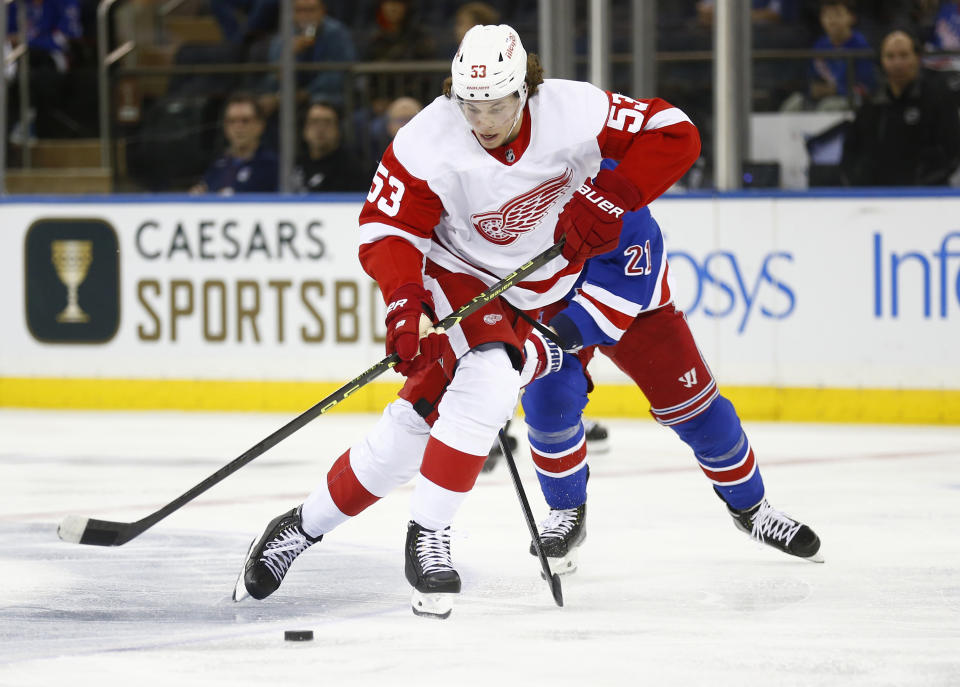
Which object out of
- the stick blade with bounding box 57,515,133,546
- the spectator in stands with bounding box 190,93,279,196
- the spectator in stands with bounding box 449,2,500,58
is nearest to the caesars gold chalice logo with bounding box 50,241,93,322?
the spectator in stands with bounding box 190,93,279,196

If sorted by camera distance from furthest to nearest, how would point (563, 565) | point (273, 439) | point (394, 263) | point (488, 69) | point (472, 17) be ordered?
point (472, 17)
point (563, 565)
point (273, 439)
point (394, 263)
point (488, 69)

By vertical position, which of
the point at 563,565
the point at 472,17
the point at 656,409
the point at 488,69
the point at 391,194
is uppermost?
the point at 472,17

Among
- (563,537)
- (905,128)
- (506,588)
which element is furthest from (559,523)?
(905,128)

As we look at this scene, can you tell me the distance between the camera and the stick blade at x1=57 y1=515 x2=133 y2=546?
3.44 m

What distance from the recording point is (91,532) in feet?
11.3

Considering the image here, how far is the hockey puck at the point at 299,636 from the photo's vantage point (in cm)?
301

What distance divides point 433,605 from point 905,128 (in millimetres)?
3935

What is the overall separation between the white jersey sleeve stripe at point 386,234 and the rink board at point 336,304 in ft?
11.2

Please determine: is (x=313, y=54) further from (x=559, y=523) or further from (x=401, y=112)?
(x=559, y=523)

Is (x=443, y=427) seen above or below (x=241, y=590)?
above

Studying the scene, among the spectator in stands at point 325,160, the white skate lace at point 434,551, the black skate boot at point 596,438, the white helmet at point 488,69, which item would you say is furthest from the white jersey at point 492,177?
the spectator in stands at point 325,160

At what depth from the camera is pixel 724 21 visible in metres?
6.75

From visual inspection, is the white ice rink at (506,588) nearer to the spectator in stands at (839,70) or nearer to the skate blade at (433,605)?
the skate blade at (433,605)

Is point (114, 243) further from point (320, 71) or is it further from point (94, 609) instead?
point (94, 609)
